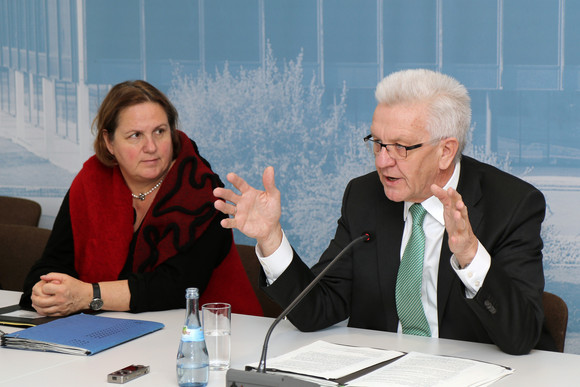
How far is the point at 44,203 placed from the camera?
14.2 feet

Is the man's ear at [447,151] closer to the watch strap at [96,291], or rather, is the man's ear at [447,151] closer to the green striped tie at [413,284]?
the green striped tie at [413,284]

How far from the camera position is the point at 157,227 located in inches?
106

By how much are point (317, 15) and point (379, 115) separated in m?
1.40

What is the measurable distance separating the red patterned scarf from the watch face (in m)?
0.29

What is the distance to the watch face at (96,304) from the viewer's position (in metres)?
2.37

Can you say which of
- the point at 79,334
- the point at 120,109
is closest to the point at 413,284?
the point at 79,334

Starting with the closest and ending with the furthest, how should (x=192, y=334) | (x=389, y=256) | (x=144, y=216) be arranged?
(x=192, y=334) → (x=389, y=256) → (x=144, y=216)

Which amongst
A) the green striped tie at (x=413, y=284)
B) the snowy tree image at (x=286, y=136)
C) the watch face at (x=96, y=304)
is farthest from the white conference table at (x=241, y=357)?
the snowy tree image at (x=286, y=136)

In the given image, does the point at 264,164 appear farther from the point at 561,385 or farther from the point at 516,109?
the point at 561,385

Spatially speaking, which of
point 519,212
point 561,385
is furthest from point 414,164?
point 561,385

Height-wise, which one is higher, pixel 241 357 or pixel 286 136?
pixel 286 136

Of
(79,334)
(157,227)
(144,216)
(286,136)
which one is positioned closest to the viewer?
(79,334)

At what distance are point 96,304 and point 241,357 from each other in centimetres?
69

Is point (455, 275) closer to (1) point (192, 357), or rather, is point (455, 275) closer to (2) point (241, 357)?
(2) point (241, 357)
